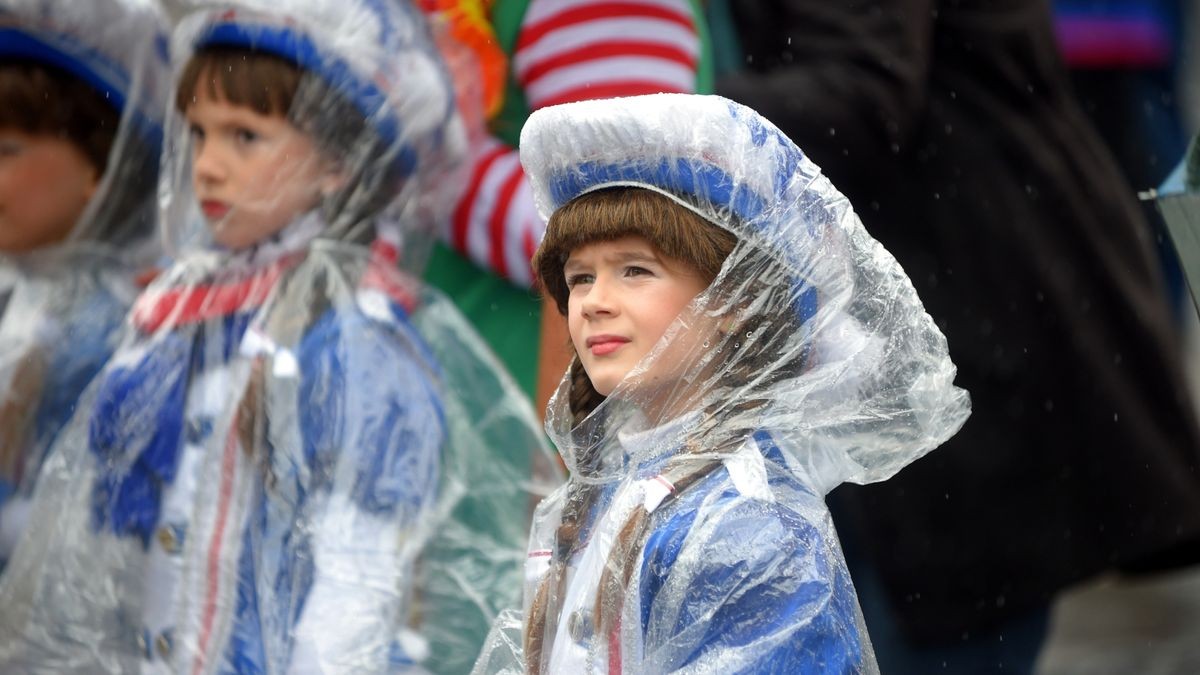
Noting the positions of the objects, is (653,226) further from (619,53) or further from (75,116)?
(75,116)

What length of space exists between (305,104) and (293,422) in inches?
21.5

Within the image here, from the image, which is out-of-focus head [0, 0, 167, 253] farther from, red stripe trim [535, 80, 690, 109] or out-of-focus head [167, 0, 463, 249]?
red stripe trim [535, 80, 690, 109]

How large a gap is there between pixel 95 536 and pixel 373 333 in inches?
22.9

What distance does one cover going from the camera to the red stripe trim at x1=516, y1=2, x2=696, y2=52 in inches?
126

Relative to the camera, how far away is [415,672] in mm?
2695

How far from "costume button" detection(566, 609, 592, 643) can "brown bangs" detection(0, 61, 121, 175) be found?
1795 mm

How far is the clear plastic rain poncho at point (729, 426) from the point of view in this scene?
6.52 feet

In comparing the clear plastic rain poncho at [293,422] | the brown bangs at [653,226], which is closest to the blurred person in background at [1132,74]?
the clear plastic rain poncho at [293,422]

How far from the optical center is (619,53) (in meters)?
3.19

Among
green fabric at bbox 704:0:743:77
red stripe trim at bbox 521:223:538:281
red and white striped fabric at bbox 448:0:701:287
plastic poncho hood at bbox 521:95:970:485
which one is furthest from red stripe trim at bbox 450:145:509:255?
plastic poncho hood at bbox 521:95:970:485

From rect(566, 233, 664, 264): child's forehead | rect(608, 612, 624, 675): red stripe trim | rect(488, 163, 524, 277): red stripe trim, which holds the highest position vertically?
rect(488, 163, 524, 277): red stripe trim

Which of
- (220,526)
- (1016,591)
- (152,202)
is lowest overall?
(1016,591)

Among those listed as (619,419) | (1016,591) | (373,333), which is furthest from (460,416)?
(1016,591)

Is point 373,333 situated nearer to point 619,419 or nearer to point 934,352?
point 619,419
